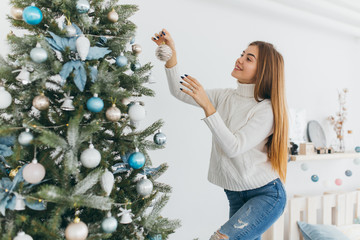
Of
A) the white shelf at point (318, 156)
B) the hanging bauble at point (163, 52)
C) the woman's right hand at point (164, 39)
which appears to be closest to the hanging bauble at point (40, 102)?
the hanging bauble at point (163, 52)

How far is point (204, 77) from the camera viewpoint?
201cm

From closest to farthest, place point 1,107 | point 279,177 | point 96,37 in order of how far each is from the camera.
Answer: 1. point 1,107
2. point 96,37
3. point 279,177

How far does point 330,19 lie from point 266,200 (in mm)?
1740

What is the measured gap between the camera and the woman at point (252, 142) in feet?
4.17

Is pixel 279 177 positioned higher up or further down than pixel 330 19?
further down

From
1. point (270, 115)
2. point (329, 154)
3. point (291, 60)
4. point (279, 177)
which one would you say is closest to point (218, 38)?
point (291, 60)

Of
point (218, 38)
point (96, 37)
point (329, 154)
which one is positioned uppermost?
point (96, 37)

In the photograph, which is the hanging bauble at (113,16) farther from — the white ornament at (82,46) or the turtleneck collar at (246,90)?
the turtleneck collar at (246,90)

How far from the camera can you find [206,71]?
2018 mm

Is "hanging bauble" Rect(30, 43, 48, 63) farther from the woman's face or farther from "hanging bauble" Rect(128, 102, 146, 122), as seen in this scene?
the woman's face

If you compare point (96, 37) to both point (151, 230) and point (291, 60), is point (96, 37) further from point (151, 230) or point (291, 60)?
point (291, 60)

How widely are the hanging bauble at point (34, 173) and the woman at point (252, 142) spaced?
0.64m

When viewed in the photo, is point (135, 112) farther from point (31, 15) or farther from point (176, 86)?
point (176, 86)

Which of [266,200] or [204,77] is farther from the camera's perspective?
[204,77]
